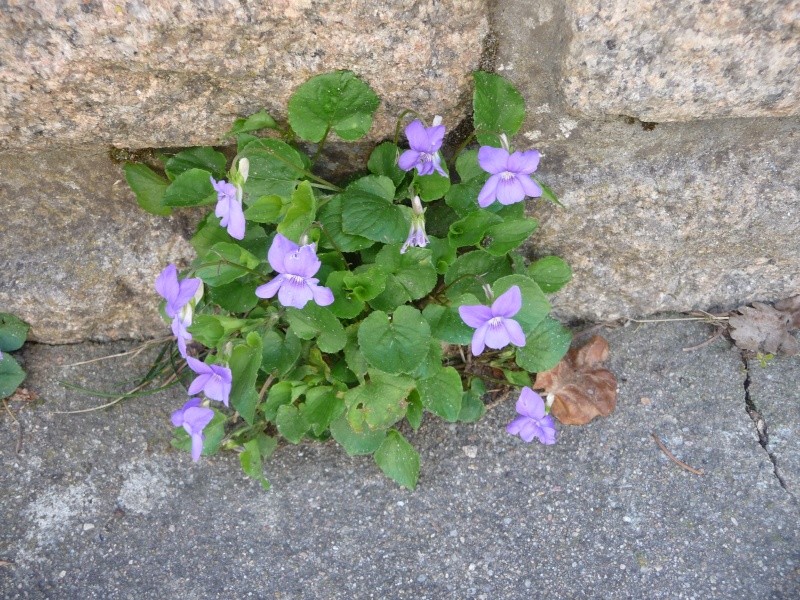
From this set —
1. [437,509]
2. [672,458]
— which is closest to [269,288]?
[437,509]

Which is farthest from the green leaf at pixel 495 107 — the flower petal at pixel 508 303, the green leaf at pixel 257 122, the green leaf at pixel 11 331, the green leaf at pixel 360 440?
the green leaf at pixel 11 331

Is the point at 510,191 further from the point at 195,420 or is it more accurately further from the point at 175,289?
the point at 195,420

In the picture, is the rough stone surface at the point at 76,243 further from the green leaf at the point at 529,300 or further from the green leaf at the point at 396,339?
the green leaf at the point at 529,300

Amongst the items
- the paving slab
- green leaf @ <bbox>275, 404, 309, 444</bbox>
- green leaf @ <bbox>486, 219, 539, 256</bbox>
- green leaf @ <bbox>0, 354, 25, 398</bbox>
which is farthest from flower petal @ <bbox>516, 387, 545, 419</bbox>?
green leaf @ <bbox>0, 354, 25, 398</bbox>

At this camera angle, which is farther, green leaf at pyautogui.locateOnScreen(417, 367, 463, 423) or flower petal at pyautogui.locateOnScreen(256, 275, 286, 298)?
green leaf at pyautogui.locateOnScreen(417, 367, 463, 423)

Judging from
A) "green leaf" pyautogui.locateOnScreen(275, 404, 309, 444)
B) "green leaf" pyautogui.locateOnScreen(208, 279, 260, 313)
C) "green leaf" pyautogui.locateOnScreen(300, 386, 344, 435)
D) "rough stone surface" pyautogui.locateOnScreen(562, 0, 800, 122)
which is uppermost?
"rough stone surface" pyautogui.locateOnScreen(562, 0, 800, 122)

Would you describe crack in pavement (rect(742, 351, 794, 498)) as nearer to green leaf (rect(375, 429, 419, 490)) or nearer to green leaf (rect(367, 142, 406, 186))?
green leaf (rect(375, 429, 419, 490))

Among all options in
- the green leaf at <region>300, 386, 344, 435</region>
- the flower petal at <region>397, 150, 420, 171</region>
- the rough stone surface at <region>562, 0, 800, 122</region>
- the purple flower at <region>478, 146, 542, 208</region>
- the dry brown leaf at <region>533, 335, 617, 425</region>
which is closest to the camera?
the rough stone surface at <region>562, 0, 800, 122</region>
